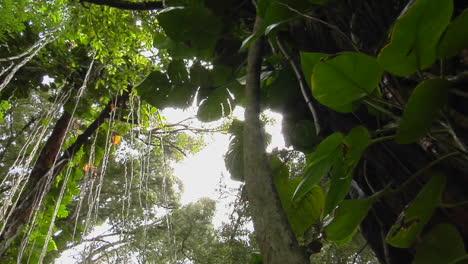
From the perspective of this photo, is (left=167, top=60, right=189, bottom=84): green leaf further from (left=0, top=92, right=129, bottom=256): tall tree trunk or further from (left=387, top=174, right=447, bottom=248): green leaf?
(left=0, top=92, right=129, bottom=256): tall tree trunk

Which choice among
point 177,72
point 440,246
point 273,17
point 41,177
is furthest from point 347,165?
point 41,177

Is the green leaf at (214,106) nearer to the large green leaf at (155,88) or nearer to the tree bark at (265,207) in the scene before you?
the large green leaf at (155,88)

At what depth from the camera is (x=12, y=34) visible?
5.65ft

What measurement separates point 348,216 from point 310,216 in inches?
7.4

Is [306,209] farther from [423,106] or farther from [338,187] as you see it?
[423,106]

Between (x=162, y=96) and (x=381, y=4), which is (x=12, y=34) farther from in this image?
(x=381, y=4)

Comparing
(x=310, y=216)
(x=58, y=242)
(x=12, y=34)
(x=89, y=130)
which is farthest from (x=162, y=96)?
(x=58, y=242)

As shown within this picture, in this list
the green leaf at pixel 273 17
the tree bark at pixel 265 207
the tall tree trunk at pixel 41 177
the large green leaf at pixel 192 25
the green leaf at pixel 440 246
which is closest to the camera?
the tree bark at pixel 265 207

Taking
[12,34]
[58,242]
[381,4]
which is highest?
[12,34]

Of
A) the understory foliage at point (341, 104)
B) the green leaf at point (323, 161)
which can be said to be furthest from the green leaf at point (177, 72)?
the green leaf at point (323, 161)

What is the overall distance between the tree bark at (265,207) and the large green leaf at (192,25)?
0.35 metres

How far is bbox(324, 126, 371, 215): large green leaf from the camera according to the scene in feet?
1.08

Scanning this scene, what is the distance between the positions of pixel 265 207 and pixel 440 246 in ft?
0.74

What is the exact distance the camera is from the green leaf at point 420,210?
1.05 ft
